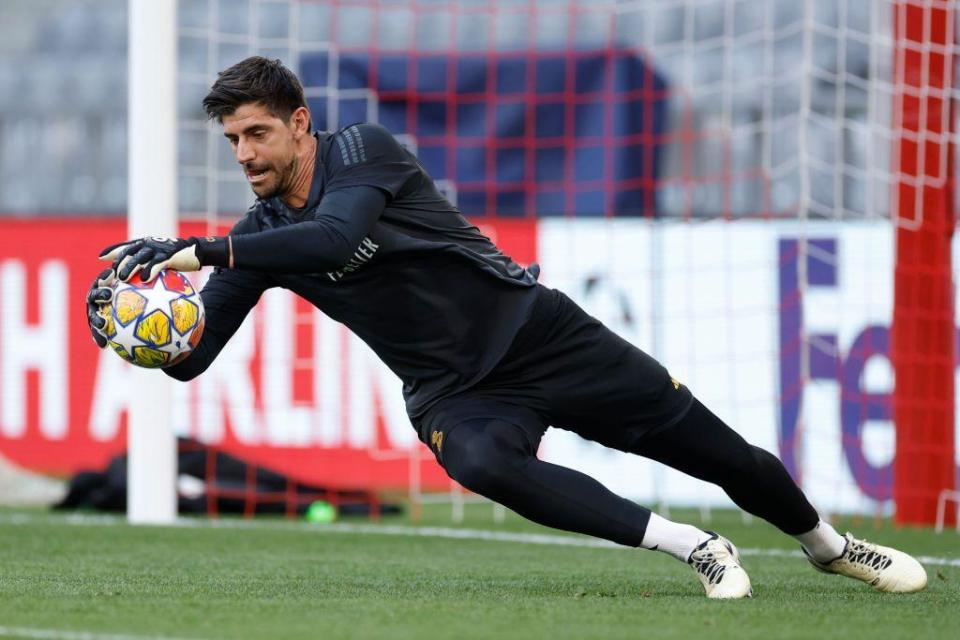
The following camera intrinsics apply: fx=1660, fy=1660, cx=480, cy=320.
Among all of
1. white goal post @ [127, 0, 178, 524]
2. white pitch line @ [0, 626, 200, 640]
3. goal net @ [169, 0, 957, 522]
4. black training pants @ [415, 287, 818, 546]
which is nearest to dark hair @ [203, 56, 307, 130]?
black training pants @ [415, 287, 818, 546]

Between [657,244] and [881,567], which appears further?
[657,244]

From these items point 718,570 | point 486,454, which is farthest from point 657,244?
point 486,454

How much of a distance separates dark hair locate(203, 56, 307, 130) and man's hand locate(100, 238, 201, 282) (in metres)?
0.45

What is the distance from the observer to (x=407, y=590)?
471 centimetres

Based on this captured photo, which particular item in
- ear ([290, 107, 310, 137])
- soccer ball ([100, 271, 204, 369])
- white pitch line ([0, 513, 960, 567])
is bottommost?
white pitch line ([0, 513, 960, 567])

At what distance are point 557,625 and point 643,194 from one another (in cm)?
653

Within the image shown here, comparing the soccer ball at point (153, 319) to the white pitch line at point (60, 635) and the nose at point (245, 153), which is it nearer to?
the nose at point (245, 153)

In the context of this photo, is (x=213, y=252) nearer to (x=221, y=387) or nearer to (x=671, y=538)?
(x=671, y=538)

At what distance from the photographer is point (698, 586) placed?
491 cm

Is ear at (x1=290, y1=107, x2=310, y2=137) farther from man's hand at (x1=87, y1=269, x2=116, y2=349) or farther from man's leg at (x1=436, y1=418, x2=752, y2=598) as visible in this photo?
man's leg at (x1=436, y1=418, x2=752, y2=598)

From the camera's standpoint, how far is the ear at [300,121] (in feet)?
14.7

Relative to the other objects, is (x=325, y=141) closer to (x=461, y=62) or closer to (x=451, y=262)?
(x=451, y=262)

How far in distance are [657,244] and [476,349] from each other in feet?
17.3

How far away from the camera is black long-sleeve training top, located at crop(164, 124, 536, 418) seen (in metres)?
4.49
